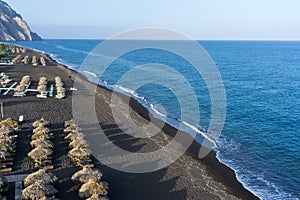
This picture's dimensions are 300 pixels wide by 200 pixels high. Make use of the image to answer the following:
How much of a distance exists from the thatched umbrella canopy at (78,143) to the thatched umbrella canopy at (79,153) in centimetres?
37

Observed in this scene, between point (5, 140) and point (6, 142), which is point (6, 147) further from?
point (5, 140)

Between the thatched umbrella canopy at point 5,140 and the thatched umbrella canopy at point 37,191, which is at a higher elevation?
the thatched umbrella canopy at point 5,140

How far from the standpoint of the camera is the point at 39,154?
18266 millimetres

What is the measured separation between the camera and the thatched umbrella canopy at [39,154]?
18.1 metres

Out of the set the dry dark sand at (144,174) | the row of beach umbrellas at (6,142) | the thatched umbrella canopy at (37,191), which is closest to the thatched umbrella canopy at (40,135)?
the dry dark sand at (144,174)

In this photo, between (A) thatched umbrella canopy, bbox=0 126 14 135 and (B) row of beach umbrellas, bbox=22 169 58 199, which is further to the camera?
(A) thatched umbrella canopy, bbox=0 126 14 135

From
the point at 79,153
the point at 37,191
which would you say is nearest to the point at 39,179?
the point at 37,191

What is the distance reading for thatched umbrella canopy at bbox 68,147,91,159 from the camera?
1871 centimetres

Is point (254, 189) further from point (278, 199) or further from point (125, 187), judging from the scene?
point (125, 187)

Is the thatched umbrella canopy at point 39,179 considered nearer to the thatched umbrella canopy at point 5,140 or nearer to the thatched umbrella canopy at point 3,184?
the thatched umbrella canopy at point 3,184

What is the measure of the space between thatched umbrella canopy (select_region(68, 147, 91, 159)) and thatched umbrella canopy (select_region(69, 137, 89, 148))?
0.37 metres

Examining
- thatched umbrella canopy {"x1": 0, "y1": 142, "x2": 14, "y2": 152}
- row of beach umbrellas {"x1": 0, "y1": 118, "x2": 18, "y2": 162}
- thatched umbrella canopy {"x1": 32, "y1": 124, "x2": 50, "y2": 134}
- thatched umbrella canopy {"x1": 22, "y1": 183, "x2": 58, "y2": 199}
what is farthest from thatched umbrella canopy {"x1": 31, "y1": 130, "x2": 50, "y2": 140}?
thatched umbrella canopy {"x1": 22, "y1": 183, "x2": 58, "y2": 199}

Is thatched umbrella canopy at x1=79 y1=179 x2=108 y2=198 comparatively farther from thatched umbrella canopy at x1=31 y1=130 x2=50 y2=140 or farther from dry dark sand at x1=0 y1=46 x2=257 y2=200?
thatched umbrella canopy at x1=31 y1=130 x2=50 y2=140

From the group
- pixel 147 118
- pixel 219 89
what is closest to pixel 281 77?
pixel 219 89
